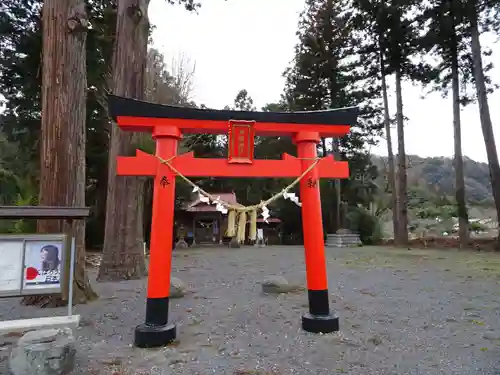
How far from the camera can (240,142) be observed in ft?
14.3

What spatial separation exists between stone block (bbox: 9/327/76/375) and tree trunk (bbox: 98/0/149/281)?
4.72m

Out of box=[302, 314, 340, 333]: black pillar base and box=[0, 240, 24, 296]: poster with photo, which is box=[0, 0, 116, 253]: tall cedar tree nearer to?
box=[0, 240, 24, 296]: poster with photo

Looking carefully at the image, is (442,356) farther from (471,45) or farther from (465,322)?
(471,45)

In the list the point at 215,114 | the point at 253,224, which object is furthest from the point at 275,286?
the point at 215,114

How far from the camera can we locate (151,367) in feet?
10.9

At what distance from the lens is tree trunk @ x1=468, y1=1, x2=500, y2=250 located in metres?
13.9

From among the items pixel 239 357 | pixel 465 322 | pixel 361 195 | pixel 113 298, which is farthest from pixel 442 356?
pixel 361 195

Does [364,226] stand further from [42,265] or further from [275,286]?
[42,265]

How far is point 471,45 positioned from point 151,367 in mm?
16813

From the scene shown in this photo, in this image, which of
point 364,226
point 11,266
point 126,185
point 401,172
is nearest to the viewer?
point 11,266

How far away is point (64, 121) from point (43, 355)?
3913 mm

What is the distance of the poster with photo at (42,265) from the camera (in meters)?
3.75

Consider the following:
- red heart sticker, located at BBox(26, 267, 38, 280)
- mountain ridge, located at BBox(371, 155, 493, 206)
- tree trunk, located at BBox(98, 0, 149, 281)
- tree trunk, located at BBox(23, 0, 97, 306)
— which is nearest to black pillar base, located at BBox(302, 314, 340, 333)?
red heart sticker, located at BBox(26, 267, 38, 280)

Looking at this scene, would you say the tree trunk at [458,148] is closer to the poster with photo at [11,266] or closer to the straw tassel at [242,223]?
the straw tassel at [242,223]
